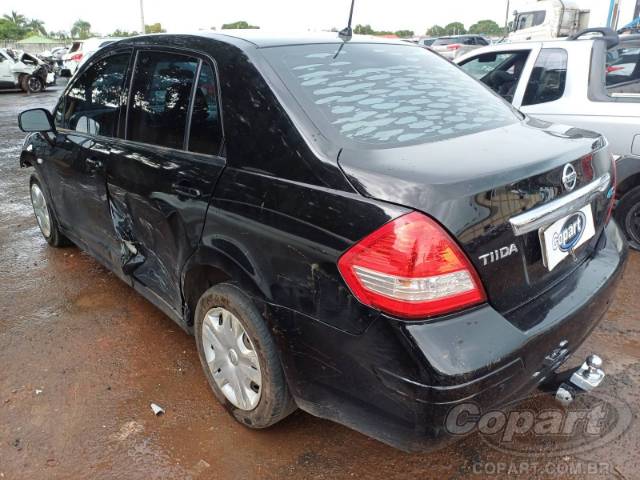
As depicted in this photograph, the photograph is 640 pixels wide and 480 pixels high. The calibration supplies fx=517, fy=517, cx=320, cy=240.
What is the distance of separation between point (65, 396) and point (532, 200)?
236cm

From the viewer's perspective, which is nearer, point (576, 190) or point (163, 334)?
point (576, 190)

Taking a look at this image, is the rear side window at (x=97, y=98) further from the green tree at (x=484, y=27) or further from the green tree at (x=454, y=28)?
the green tree at (x=454, y=28)

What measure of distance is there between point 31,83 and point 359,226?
21166mm

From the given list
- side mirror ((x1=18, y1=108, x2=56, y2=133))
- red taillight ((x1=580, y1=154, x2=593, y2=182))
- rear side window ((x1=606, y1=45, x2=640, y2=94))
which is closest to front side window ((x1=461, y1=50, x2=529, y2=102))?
rear side window ((x1=606, y1=45, x2=640, y2=94))

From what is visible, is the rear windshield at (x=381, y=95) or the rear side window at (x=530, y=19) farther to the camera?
the rear side window at (x=530, y=19)

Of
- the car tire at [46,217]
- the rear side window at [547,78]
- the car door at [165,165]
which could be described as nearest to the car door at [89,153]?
the car door at [165,165]

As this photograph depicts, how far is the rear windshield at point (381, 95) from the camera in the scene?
1962mm

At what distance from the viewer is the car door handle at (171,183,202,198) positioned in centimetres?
225

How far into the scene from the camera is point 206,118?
2.29 metres

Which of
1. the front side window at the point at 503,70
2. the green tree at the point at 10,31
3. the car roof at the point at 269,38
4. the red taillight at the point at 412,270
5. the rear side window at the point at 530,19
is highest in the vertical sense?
the green tree at the point at 10,31

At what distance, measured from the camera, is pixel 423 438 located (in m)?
1.64

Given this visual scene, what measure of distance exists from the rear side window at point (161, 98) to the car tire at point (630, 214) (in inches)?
138

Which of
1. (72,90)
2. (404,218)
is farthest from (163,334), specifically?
(404,218)

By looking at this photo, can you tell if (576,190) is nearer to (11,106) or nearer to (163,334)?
(163,334)
